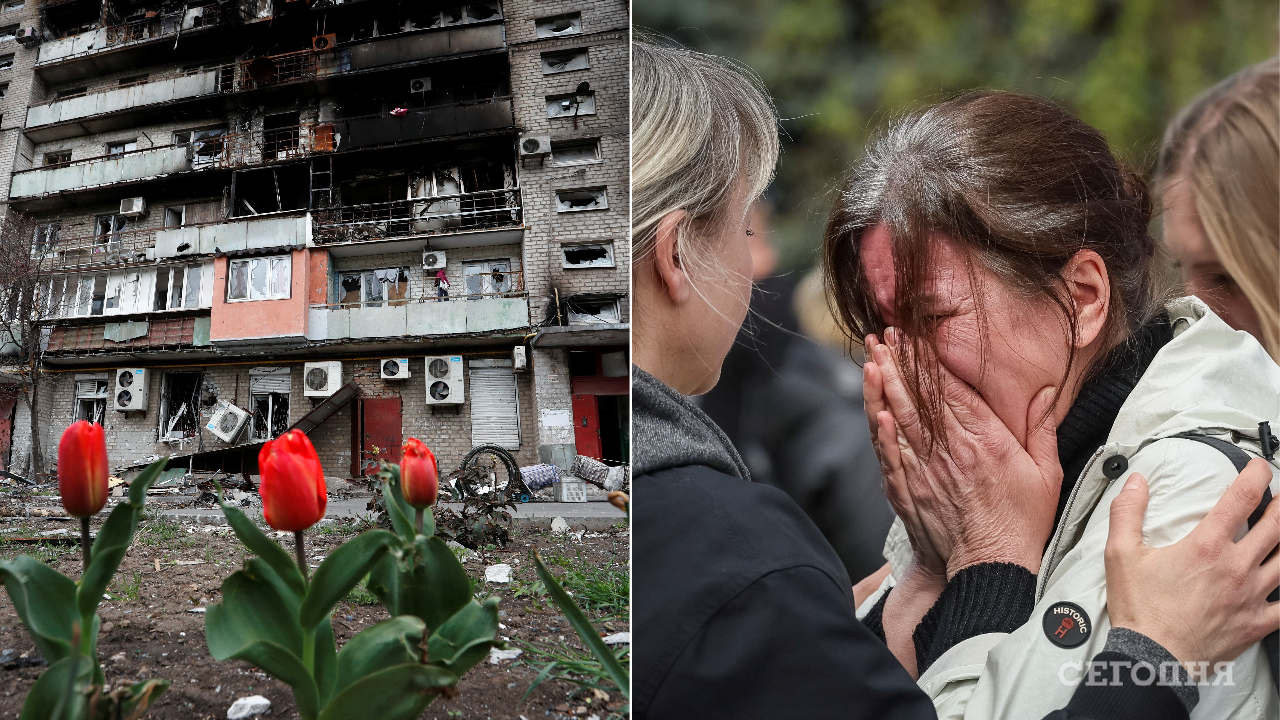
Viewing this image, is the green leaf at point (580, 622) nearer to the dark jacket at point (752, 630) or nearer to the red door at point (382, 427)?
the dark jacket at point (752, 630)

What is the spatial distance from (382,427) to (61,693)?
0.71m

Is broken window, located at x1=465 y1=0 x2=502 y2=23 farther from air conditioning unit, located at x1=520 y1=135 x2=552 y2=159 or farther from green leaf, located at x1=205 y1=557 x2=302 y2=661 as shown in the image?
green leaf, located at x1=205 y1=557 x2=302 y2=661

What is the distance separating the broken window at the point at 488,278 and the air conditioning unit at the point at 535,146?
0.24 meters

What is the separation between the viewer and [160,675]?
717mm

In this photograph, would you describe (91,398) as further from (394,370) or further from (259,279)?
(394,370)

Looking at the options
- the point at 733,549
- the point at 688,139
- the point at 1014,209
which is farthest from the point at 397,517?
the point at 1014,209

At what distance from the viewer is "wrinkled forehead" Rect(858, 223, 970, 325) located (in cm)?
64

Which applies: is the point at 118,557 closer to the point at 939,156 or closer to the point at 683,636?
the point at 683,636

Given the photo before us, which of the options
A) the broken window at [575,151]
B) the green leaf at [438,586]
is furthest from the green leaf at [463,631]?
the broken window at [575,151]

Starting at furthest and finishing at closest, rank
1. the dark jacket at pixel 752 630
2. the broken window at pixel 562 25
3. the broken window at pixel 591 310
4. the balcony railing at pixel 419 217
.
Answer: the balcony railing at pixel 419 217, the broken window at pixel 562 25, the broken window at pixel 591 310, the dark jacket at pixel 752 630

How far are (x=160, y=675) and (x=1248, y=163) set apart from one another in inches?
53.2

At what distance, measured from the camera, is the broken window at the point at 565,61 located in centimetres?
113

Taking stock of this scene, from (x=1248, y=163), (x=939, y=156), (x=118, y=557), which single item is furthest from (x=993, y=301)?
(x=118, y=557)

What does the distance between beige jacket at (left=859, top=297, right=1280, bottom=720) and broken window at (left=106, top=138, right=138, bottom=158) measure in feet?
5.91
